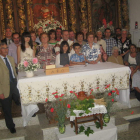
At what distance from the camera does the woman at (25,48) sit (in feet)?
15.4

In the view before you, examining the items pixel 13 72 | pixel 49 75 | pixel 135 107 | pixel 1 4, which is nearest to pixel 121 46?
pixel 135 107

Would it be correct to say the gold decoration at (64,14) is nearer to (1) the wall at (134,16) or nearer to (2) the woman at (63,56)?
(1) the wall at (134,16)

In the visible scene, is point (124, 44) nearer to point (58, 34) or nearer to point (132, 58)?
point (132, 58)

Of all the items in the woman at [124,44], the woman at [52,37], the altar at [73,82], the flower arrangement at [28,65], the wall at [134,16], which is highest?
the wall at [134,16]

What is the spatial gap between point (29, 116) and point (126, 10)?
7.62 metres

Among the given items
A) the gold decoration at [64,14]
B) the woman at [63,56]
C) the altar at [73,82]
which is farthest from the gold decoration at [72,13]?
the altar at [73,82]

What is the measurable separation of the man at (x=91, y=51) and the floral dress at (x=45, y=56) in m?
0.89

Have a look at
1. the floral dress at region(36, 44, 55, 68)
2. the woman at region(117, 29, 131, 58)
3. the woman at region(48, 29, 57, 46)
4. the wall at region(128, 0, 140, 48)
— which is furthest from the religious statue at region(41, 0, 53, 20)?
the floral dress at region(36, 44, 55, 68)

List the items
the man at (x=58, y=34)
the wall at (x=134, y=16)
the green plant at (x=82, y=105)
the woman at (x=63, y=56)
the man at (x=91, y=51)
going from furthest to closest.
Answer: the wall at (x=134, y=16) → the man at (x=58, y=34) → the man at (x=91, y=51) → the woman at (x=63, y=56) → the green plant at (x=82, y=105)

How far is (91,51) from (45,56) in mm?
1182

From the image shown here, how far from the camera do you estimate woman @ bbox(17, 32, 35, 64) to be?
470 centimetres

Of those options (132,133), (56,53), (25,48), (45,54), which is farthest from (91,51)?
(132,133)

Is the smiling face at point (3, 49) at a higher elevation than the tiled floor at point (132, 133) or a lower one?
higher

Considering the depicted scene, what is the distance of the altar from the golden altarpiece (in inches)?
188
